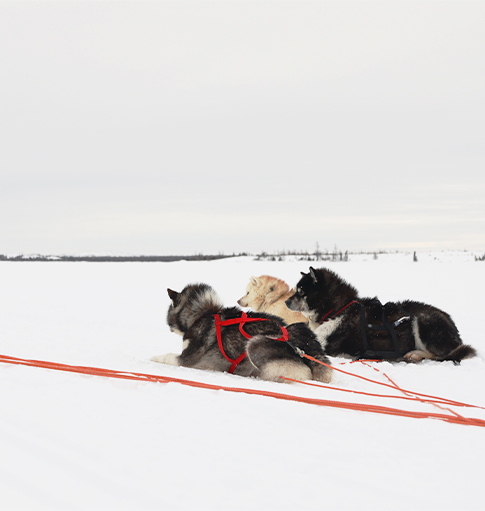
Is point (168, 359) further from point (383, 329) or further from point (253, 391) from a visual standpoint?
point (383, 329)

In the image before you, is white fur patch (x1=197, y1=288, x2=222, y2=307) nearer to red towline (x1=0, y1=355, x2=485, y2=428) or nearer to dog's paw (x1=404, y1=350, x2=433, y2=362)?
red towline (x1=0, y1=355, x2=485, y2=428)

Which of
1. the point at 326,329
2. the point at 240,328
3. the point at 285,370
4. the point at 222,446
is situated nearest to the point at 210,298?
the point at 240,328

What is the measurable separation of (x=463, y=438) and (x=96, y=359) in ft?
10.3

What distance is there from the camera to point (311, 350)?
3.36 m

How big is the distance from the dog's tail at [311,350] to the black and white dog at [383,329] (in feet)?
3.90

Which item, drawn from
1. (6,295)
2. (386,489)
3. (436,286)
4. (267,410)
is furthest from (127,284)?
(386,489)

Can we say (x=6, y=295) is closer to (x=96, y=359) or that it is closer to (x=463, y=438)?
(x=96, y=359)

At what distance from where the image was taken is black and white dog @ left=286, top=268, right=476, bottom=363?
14.1 feet

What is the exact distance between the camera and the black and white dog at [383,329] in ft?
14.1

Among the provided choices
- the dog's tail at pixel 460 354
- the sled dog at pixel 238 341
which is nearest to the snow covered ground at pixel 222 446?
the sled dog at pixel 238 341

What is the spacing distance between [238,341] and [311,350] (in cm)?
60

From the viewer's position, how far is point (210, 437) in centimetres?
217

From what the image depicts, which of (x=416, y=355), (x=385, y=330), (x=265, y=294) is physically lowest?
(x=416, y=355)

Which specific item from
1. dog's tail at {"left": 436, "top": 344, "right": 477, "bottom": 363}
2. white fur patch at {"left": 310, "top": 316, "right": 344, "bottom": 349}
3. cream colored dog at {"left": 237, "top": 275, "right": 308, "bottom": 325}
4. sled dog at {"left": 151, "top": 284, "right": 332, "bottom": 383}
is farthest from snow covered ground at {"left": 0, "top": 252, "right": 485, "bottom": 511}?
cream colored dog at {"left": 237, "top": 275, "right": 308, "bottom": 325}
